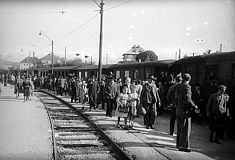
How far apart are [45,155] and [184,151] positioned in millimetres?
3440

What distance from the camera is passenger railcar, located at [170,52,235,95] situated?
9289mm

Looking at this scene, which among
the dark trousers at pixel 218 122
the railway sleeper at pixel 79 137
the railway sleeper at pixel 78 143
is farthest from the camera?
the railway sleeper at pixel 79 137

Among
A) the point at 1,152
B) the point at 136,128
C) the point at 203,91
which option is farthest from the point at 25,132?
the point at 203,91

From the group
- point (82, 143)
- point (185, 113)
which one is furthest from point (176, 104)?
point (82, 143)

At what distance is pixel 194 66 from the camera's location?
11773 mm

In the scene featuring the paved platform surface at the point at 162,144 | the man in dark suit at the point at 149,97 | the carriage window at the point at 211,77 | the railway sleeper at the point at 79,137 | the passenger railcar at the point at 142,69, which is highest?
the passenger railcar at the point at 142,69

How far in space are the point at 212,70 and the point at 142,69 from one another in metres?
6.82

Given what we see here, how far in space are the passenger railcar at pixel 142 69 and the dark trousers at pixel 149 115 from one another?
5702 millimetres

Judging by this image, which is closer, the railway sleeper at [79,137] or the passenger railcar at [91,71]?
the railway sleeper at [79,137]

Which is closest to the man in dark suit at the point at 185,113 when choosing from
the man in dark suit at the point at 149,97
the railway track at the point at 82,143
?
the railway track at the point at 82,143

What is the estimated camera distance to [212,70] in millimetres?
10414

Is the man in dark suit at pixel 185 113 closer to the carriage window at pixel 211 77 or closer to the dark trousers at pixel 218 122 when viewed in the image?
the dark trousers at pixel 218 122

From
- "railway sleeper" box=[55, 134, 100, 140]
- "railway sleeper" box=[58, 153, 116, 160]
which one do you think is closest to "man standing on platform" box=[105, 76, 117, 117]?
"railway sleeper" box=[55, 134, 100, 140]

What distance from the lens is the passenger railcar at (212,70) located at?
9.29m
